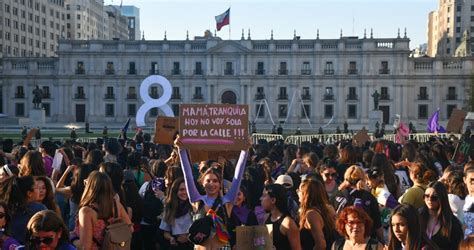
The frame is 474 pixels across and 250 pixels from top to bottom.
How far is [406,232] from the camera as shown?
16.3 ft

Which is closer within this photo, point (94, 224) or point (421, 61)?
point (94, 224)

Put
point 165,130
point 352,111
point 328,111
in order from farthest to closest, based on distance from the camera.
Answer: point 328,111, point 352,111, point 165,130

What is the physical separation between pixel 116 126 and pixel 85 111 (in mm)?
7456

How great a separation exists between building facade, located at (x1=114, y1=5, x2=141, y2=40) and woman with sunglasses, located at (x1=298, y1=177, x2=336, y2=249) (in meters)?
168

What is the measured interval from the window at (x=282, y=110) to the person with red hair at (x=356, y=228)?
59.1 metres

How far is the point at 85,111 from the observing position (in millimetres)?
66000

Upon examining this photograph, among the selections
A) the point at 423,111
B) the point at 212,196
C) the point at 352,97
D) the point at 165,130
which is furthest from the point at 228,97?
the point at 212,196

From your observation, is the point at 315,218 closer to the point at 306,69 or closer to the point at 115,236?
the point at 115,236

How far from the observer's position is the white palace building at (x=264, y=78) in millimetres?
62875

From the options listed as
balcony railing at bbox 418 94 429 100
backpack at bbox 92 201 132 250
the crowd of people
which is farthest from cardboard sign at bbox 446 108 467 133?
balcony railing at bbox 418 94 429 100

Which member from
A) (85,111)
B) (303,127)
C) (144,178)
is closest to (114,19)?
(85,111)

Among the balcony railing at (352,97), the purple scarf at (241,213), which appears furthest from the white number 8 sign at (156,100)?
the balcony railing at (352,97)

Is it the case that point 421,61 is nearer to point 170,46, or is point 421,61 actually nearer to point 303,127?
point 303,127

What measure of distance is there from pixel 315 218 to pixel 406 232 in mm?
1225
